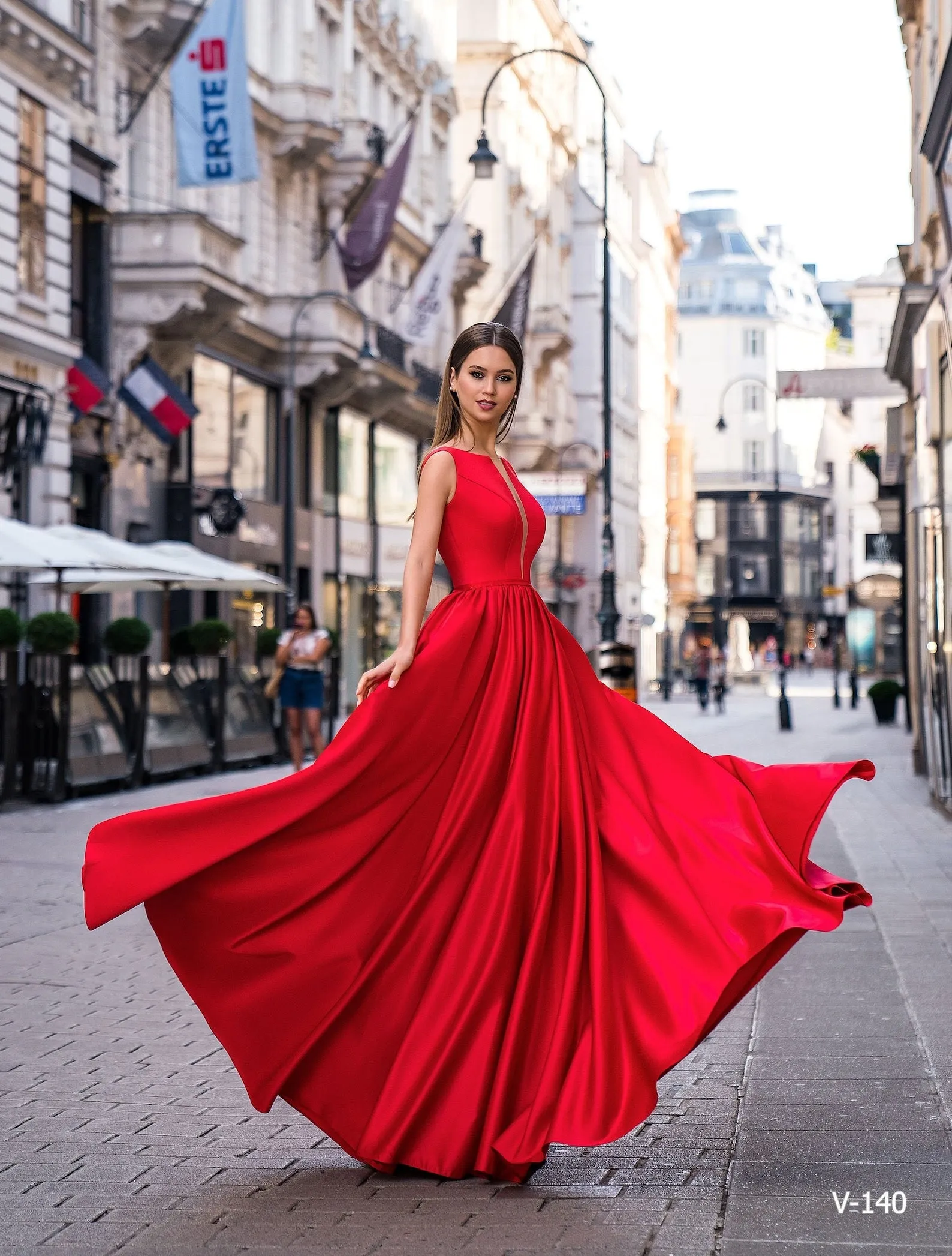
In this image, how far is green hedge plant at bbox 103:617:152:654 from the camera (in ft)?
61.9

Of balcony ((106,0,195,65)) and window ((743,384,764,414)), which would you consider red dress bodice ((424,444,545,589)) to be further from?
window ((743,384,764,414))

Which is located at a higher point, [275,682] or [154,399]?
[154,399]

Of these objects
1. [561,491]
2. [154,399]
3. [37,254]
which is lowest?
[561,491]

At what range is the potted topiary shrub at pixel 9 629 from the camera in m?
16.1

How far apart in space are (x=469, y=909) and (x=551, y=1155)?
79cm

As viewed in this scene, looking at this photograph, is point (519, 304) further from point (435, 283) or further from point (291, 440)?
point (291, 440)

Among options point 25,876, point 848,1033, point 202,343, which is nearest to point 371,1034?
point 848,1033

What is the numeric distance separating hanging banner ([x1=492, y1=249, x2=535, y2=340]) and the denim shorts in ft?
47.7

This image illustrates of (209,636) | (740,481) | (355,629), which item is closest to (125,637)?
(209,636)

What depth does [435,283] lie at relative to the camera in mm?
31094

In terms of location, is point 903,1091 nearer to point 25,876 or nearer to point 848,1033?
point 848,1033

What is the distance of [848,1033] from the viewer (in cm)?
633

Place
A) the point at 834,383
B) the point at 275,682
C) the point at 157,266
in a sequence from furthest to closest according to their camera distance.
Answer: the point at 157,266 → the point at 834,383 → the point at 275,682

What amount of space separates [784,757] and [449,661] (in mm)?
19411
